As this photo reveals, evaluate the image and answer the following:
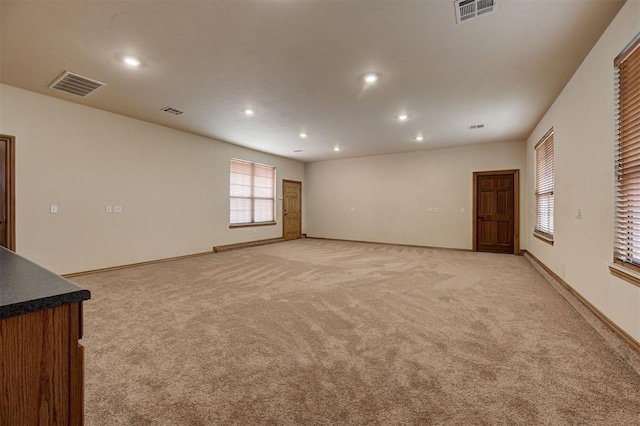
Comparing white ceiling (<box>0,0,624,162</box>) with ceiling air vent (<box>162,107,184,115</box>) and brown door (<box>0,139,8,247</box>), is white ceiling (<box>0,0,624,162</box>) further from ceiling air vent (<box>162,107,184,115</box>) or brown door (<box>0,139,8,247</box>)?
A: brown door (<box>0,139,8,247</box>)

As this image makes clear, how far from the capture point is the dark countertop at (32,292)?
32.2 inches

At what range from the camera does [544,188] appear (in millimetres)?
5152

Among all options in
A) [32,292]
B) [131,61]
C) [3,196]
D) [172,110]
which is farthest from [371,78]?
[3,196]

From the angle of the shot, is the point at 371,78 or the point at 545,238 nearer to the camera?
the point at 371,78

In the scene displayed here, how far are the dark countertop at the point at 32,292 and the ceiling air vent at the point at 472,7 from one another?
3.03 m

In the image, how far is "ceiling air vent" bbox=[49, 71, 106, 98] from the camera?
12.0 ft

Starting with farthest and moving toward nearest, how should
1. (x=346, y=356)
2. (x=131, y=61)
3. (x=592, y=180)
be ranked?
(x=131, y=61) → (x=592, y=180) → (x=346, y=356)

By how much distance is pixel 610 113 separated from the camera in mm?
2551

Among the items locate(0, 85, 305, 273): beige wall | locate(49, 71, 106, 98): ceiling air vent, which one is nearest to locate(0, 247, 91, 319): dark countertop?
locate(49, 71, 106, 98): ceiling air vent

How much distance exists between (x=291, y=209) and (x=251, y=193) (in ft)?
5.84

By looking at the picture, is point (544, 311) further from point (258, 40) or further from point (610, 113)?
point (258, 40)

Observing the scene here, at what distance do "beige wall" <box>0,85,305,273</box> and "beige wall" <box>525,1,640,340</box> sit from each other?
6.54m

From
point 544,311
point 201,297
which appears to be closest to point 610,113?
point 544,311

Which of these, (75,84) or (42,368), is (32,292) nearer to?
(42,368)
